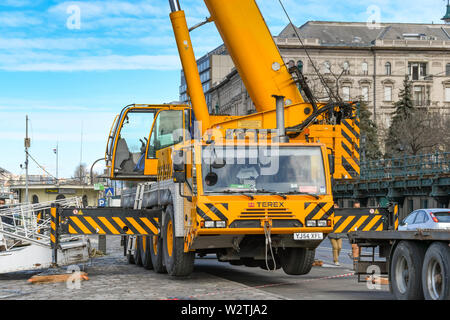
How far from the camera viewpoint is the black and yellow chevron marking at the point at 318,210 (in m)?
13.7

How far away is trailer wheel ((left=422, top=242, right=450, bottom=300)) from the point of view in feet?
30.7

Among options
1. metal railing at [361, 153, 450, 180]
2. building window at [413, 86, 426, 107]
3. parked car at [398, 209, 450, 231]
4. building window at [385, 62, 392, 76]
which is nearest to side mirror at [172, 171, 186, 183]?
parked car at [398, 209, 450, 231]

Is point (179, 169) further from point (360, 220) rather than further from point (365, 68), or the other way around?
point (365, 68)

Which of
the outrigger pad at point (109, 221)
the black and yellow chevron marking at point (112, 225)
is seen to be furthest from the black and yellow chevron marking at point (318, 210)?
the black and yellow chevron marking at point (112, 225)

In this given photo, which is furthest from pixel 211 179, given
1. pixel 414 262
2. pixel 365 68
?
pixel 365 68

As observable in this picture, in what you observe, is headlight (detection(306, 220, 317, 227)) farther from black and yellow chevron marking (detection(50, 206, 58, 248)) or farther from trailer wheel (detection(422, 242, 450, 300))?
black and yellow chevron marking (detection(50, 206, 58, 248))

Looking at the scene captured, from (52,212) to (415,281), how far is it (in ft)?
27.1

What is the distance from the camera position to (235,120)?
15578 mm

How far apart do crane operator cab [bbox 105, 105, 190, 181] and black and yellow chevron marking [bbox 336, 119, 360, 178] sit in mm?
4972

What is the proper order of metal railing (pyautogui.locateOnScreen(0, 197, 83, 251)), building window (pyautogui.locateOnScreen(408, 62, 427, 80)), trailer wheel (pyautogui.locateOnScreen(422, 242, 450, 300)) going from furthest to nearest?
building window (pyautogui.locateOnScreen(408, 62, 427, 80)) → metal railing (pyautogui.locateOnScreen(0, 197, 83, 251)) → trailer wheel (pyautogui.locateOnScreen(422, 242, 450, 300))

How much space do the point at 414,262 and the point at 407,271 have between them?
47cm

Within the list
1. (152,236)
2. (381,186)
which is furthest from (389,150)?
(152,236)

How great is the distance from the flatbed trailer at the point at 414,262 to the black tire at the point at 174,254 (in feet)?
12.0

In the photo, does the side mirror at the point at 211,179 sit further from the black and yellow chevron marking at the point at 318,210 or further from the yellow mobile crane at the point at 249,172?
→ the black and yellow chevron marking at the point at 318,210
